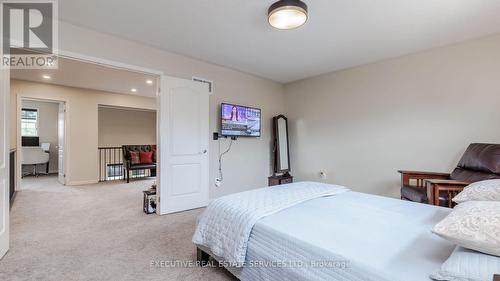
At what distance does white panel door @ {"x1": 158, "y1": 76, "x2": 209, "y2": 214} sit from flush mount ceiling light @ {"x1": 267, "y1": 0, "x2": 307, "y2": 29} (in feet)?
5.90

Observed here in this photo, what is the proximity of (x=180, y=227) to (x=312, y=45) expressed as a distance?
2.91 metres

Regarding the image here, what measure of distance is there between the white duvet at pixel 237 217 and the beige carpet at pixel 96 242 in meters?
0.37

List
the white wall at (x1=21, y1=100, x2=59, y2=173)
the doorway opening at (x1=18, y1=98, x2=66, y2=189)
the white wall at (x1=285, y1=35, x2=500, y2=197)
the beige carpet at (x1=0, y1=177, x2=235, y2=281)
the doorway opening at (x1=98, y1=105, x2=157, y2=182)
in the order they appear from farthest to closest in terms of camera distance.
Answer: the white wall at (x1=21, y1=100, x2=59, y2=173) → the doorway opening at (x1=18, y1=98, x2=66, y2=189) → the doorway opening at (x1=98, y1=105, x2=157, y2=182) → the white wall at (x1=285, y1=35, x2=500, y2=197) → the beige carpet at (x1=0, y1=177, x2=235, y2=281)

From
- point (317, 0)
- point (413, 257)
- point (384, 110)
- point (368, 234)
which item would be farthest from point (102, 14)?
point (384, 110)

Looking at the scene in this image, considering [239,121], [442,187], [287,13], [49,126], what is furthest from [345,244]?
[49,126]

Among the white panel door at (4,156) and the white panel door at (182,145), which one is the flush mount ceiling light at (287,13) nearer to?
the white panel door at (182,145)

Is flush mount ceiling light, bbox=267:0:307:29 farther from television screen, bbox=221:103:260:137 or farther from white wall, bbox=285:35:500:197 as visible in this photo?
white wall, bbox=285:35:500:197

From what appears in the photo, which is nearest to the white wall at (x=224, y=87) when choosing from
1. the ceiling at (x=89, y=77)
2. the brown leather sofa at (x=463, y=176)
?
the ceiling at (x=89, y=77)

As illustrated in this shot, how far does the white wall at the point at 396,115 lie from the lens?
291 centimetres

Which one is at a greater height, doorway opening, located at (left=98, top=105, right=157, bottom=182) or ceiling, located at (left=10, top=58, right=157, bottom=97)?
ceiling, located at (left=10, top=58, right=157, bottom=97)

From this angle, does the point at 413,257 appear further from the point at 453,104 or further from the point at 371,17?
the point at 453,104

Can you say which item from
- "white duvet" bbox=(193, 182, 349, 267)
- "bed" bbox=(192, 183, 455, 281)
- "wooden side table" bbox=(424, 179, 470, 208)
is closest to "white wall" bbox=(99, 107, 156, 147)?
"white duvet" bbox=(193, 182, 349, 267)

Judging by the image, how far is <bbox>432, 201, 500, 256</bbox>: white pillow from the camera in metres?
0.88

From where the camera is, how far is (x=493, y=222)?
36.5 inches
